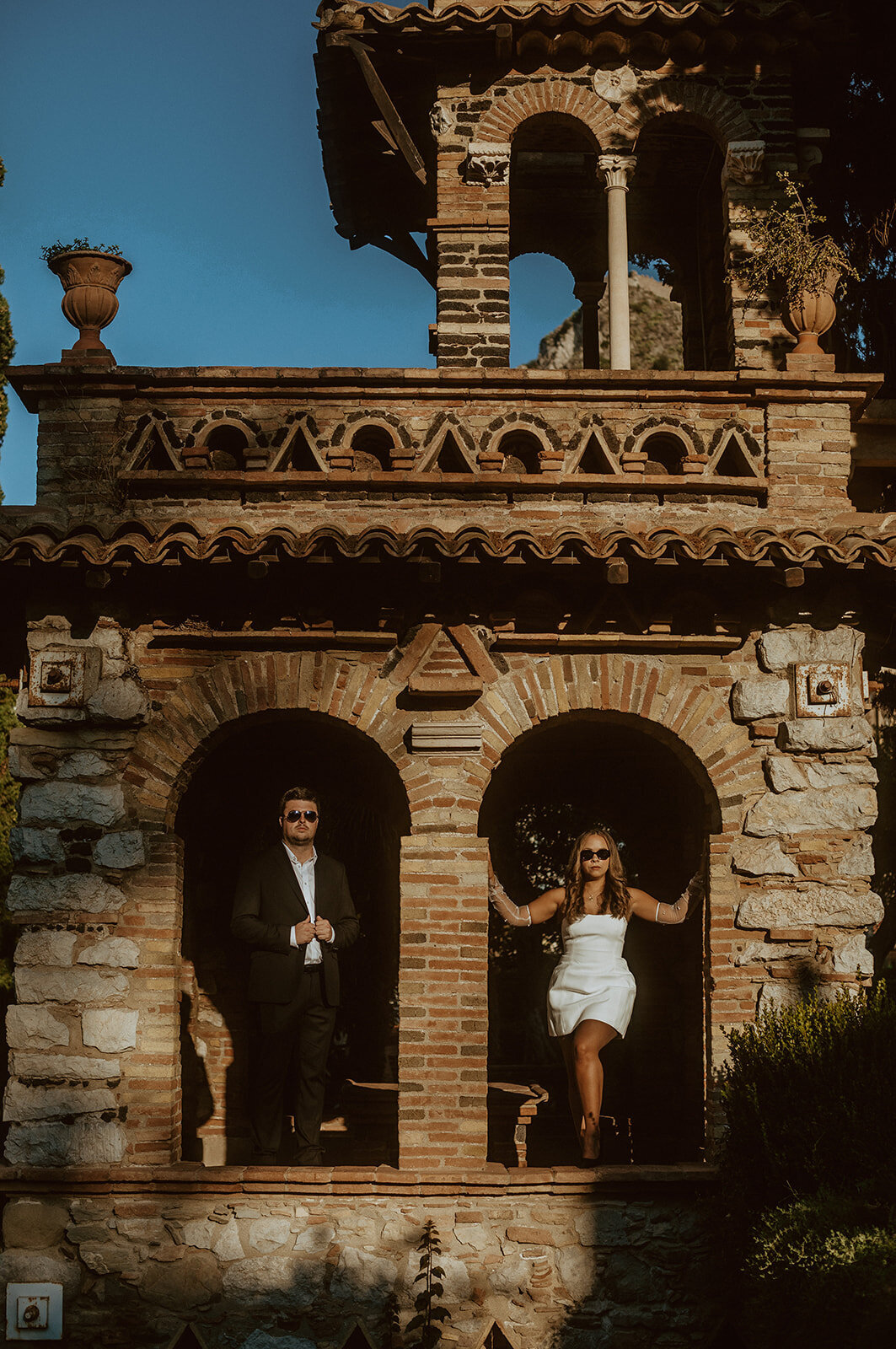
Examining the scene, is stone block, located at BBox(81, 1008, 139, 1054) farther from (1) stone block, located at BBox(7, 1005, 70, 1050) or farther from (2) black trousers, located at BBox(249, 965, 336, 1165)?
(2) black trousers, located at BBox(249, 965, 336, 1165)

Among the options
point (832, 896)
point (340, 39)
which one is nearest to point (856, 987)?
point (832, 896)

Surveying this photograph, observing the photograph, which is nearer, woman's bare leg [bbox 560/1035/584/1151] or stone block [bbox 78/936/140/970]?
stone block [bbox 78/936/140/970]

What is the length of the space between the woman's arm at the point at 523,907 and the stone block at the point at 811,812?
1.14 metres

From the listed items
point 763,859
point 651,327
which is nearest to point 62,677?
point 763,859

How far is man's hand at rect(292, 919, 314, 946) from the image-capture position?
6.98 m

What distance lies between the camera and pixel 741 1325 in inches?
252

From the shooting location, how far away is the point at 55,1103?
6750mm

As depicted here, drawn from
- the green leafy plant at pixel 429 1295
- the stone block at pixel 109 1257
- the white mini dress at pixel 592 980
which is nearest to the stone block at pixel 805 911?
the white mini dress at pixel 592 980

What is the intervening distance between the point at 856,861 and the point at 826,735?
2.28 feet

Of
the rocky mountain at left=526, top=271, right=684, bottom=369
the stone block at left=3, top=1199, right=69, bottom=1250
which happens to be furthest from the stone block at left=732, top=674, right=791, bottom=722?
the rocky mountain at left=526, top=271, right=684, bottom=369

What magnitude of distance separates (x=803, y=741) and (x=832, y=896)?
2.78ft

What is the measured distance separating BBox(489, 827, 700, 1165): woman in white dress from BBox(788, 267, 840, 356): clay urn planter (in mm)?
3124

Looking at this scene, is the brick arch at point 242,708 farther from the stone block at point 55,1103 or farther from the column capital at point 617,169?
→ the column capital at point 617,169

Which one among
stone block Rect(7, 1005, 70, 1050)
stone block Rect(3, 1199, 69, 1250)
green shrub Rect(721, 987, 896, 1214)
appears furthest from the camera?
stone block Rect(7, 1005, 70, 1050)
